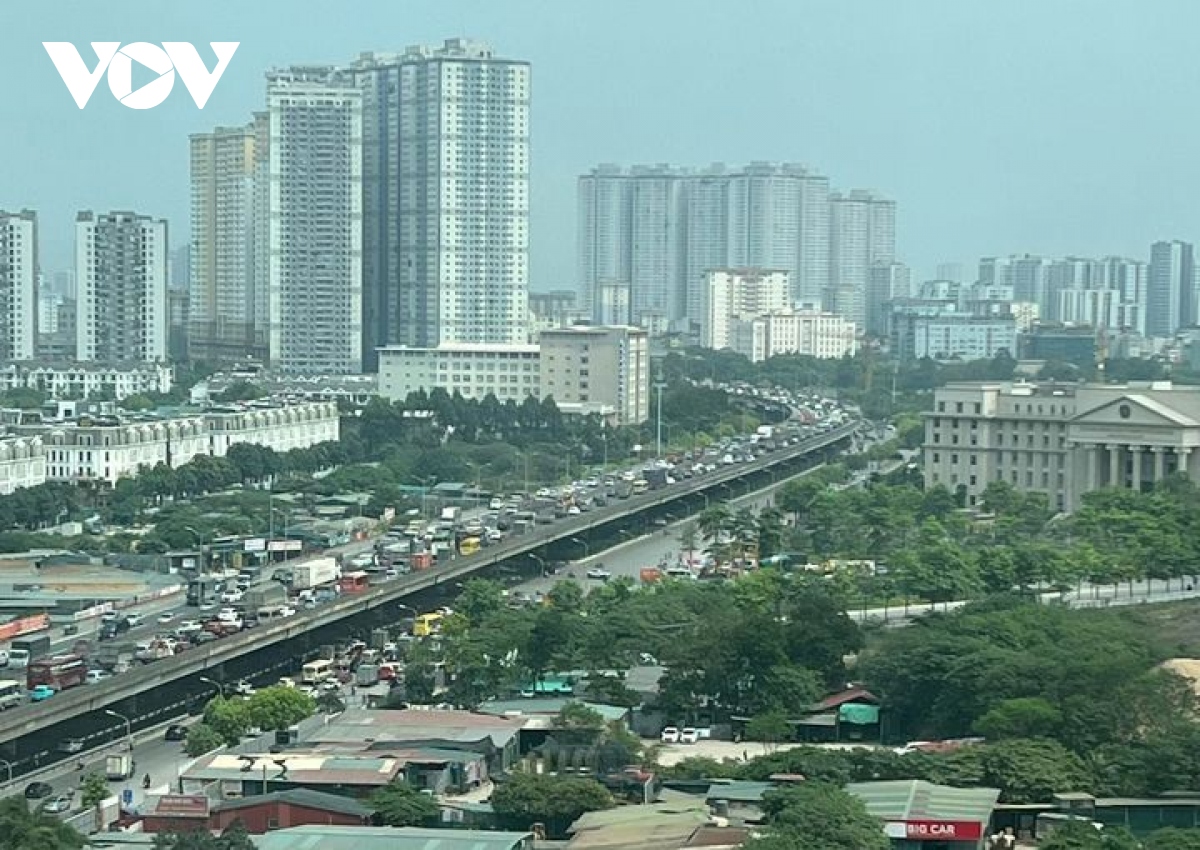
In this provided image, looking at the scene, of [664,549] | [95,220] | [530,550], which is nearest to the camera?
[530,550]

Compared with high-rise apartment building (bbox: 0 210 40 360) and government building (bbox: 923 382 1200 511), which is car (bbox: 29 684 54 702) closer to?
government building (bbox: 923 382 1200 511)

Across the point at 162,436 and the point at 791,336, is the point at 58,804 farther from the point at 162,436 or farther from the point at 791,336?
the point at 791,336

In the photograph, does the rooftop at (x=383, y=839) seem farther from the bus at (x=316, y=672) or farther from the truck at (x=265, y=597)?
the truck at (x=265, y=597)

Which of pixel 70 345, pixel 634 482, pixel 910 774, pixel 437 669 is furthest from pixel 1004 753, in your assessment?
pixel 70 345

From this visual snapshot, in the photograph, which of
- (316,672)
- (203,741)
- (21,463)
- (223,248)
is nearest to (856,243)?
(223,248)

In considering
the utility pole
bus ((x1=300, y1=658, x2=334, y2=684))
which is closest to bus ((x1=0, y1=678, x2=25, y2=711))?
bus ((x1=300, y1=658, x2=334, y2=684))

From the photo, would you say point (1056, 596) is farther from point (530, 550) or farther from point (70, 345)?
point (70, 345)
